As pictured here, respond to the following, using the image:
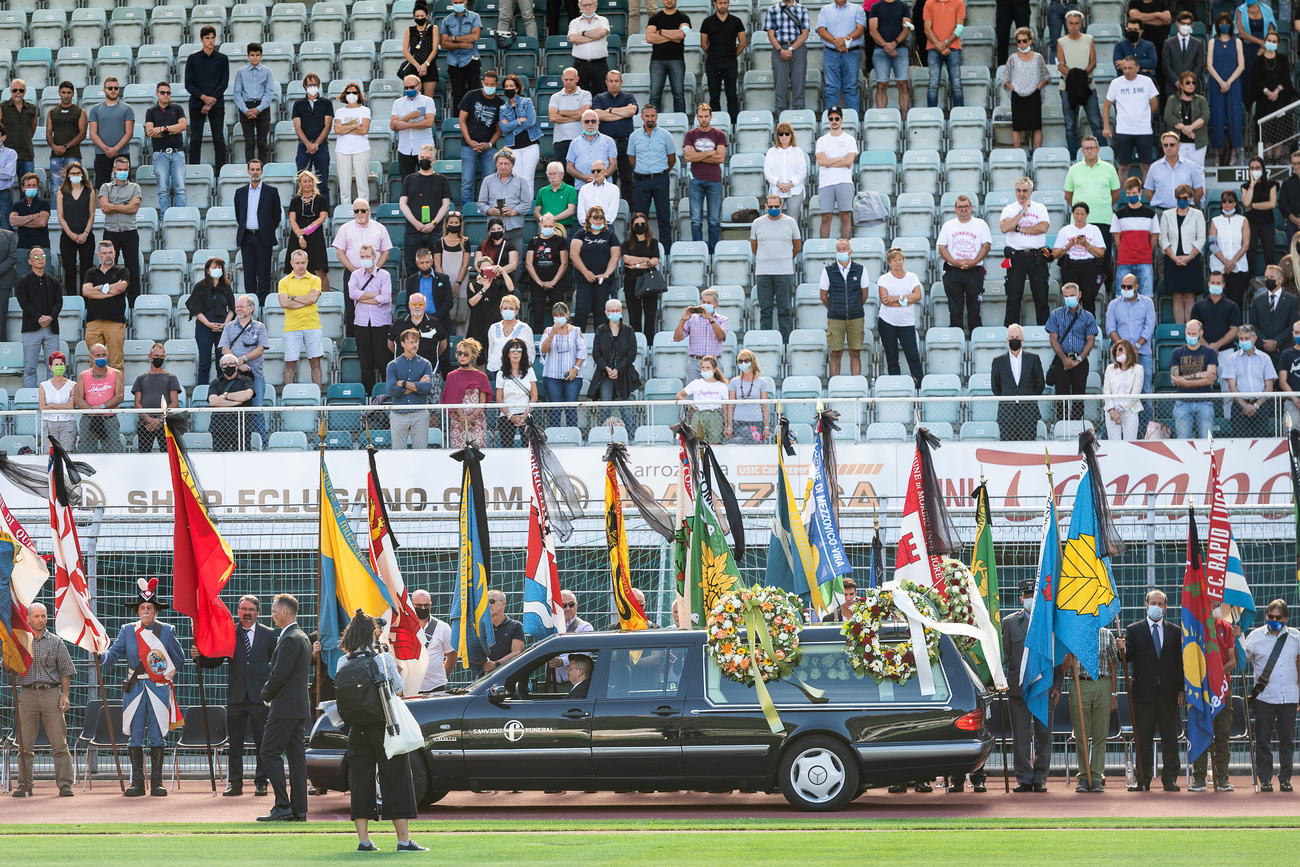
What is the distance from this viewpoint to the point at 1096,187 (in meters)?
21.9

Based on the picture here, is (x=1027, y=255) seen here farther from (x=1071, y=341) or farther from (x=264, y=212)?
(x=264, y=212)

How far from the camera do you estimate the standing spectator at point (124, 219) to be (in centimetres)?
2344

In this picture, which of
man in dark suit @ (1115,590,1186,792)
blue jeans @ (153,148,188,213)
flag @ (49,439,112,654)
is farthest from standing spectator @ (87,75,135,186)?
man in dark suit @ (1115,590,1186,792)

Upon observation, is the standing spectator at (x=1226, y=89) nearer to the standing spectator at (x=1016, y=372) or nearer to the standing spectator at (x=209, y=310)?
the standing spectator at (x=1016, y=372)

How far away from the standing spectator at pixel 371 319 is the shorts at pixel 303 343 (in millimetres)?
524

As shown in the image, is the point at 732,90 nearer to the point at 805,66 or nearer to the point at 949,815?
the point at 805,66

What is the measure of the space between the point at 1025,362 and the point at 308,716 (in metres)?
9.26

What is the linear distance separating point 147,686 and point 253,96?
35.4 ft

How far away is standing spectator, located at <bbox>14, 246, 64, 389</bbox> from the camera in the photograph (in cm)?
2202

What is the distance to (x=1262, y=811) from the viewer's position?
47.1ft

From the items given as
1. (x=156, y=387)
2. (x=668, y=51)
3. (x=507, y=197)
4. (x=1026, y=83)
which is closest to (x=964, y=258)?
(x=1026, y=83)

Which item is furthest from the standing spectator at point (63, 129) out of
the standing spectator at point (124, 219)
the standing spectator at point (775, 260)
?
the standing spectator at point (775, 260)

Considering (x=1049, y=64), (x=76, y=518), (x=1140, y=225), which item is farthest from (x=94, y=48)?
(x=1140, y=225)

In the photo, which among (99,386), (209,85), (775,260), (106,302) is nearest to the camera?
(99,386)
